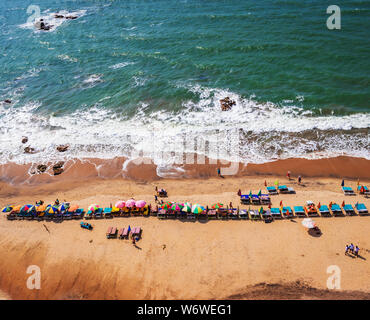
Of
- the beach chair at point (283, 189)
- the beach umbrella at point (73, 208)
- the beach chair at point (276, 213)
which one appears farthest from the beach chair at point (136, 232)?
the beach chair at point (283, 189)

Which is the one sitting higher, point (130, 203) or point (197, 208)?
point (130, 203)

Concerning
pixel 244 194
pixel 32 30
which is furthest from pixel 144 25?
pixel 244 194

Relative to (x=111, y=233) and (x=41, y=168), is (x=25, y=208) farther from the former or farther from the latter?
(x=111, y=233)

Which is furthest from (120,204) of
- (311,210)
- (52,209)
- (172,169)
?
(311,210)

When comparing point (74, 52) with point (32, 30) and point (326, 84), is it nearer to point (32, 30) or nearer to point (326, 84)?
point (32, 30)

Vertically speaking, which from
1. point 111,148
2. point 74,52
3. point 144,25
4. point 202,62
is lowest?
point 111,148

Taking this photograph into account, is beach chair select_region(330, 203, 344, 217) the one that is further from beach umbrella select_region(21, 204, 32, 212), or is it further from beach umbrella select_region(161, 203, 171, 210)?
beach umbrella select_region(21, 204, 32, 212)
